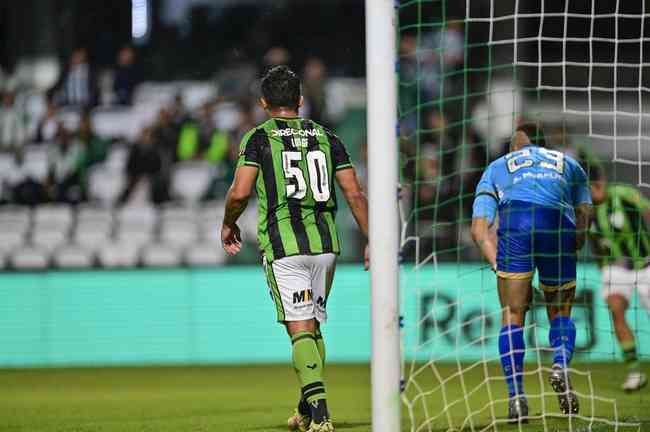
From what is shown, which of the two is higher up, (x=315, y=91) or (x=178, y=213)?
(x=315, y=91)

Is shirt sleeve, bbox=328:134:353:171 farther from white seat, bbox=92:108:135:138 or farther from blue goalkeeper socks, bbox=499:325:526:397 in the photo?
white seat, bbox=92:108:135:138

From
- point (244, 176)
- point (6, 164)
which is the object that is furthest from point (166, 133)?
point (244, 176)

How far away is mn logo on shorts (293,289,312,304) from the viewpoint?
5.81 metres

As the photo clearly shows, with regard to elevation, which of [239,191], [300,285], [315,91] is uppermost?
[315,91]

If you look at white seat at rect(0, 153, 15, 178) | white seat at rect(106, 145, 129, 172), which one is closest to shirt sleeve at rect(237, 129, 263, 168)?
white seat at rect(106, 145, 129, 172)

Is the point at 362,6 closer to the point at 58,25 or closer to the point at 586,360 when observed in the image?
the point at 58,25

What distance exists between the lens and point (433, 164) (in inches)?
490

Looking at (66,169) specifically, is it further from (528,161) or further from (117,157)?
(528,161)

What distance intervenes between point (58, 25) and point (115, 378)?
4.89 m

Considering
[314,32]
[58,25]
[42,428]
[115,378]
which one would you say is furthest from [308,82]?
[42,428]

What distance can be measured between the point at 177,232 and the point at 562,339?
6778mm

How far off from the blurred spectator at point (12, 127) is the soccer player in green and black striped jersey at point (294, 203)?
25.2 ft

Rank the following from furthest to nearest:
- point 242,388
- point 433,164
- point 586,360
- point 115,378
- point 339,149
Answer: point 433,164 → point 586,360 → point 115,378 → point 242,388 → point 339,149

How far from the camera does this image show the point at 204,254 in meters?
12.7
